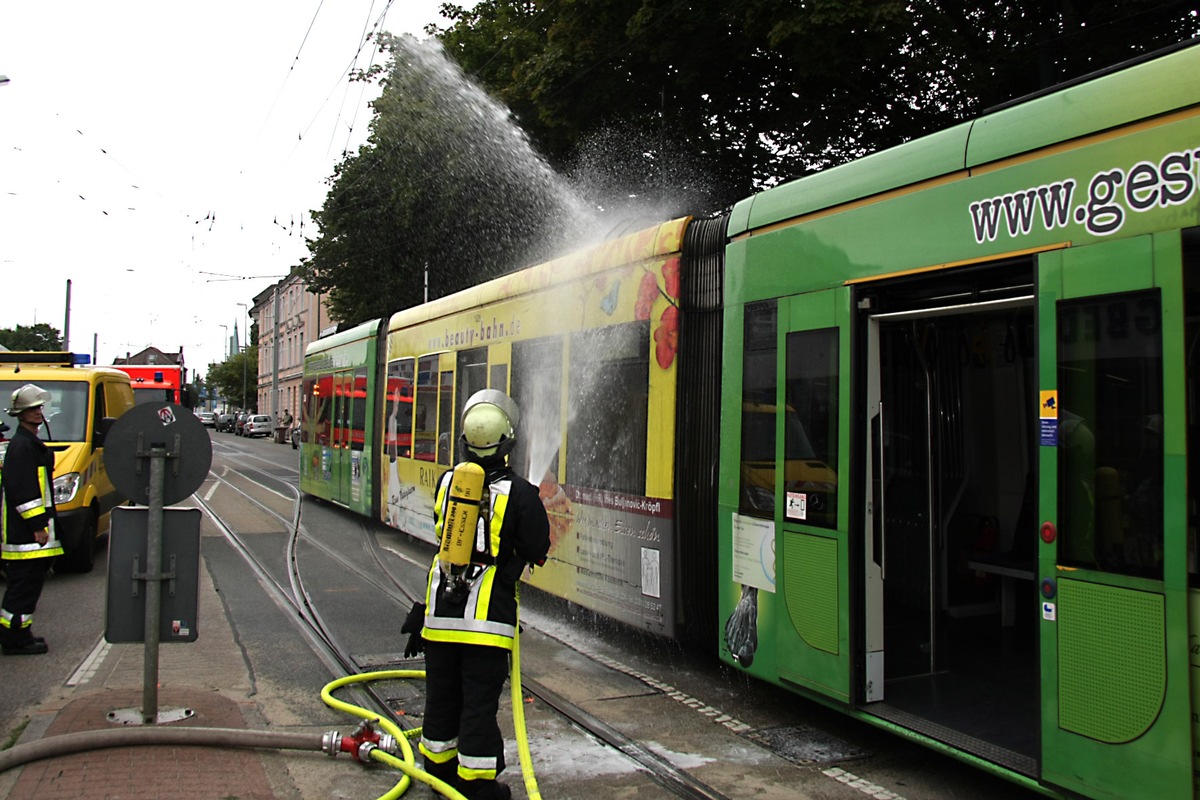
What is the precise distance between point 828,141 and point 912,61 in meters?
2.12

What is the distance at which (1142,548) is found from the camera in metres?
3.39

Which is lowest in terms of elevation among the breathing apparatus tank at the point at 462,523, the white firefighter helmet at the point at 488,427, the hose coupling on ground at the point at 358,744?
the hose coupling on ground at the point at 358,744

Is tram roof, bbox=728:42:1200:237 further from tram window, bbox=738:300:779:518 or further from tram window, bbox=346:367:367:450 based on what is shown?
tram window, bbox=346:367:367:450

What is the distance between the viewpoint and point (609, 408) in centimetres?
707

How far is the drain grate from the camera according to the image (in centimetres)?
497

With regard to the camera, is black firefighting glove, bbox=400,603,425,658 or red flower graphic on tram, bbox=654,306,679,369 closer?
black firefighting glove, bbox=400,603,425,658

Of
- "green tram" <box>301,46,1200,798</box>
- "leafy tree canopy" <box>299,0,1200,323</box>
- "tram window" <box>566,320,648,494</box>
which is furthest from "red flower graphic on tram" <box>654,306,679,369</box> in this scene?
"leafy tree canopy" <box>299,0,1200,323</box>

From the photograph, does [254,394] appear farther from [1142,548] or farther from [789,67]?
[1142,548]

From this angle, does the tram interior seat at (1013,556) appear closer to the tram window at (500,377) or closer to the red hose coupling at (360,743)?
the red hose coupling at (360,743)

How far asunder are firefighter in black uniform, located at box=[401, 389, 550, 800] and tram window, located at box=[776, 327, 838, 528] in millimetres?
1550

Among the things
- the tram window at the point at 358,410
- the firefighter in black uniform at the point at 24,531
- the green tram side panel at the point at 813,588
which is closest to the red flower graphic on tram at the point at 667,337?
the green tram side panel at the point at 813,588

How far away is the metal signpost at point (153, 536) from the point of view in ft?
16.9

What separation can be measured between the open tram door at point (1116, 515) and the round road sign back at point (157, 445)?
13.8 feet

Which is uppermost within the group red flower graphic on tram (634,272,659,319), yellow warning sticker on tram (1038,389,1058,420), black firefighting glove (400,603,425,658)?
red flower graphic on tram (634,272,659,319)
